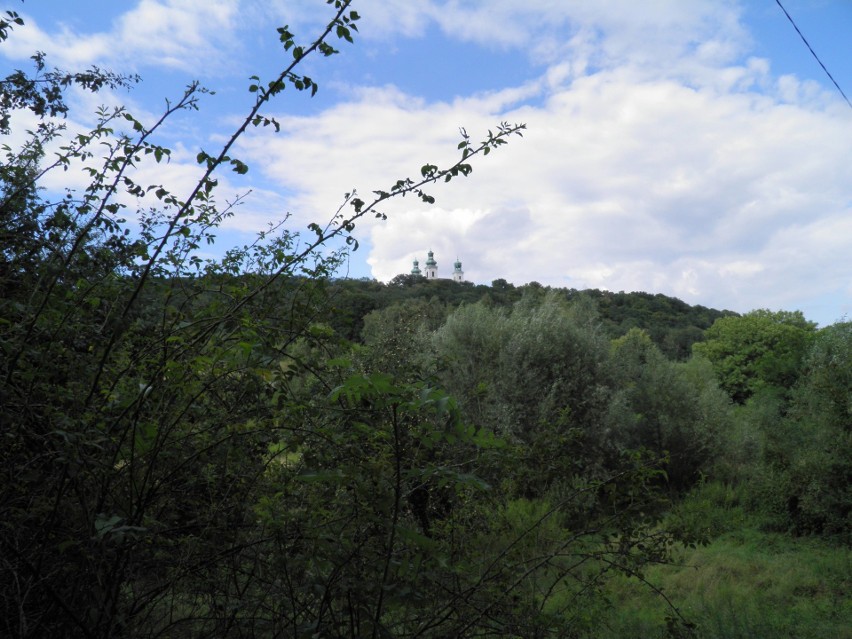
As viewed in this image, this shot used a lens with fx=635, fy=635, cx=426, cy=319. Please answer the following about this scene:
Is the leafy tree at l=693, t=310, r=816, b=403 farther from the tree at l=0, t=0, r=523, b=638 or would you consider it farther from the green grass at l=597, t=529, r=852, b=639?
the tree at l=0, t=0, r=523, b=638

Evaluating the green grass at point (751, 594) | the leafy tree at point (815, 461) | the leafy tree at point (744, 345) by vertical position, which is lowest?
the green grass at point (751, 594)

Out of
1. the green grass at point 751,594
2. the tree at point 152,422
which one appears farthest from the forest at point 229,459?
the green grass at point 751,594

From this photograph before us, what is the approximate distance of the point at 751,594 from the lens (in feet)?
29.6

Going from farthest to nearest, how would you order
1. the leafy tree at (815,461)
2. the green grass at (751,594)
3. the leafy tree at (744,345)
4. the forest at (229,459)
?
the leafy tree at (744,345) → the leafy tree at (815,461) → the green grass at (751,594) → the forest at (229,459)

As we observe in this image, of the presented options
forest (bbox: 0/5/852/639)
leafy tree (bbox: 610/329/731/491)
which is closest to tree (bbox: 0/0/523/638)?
forest (bbox: 0/5/852/639)

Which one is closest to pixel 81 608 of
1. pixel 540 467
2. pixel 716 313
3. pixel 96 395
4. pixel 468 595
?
pixel 96 395

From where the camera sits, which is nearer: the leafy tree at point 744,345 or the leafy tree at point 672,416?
the leafy tree at point 672,416

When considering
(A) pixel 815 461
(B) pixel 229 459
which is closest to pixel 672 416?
(A) pixel 815 461

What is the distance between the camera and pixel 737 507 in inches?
611

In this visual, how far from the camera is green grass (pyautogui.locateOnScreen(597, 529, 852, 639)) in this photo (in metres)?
6.96

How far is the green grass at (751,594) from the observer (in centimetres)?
696

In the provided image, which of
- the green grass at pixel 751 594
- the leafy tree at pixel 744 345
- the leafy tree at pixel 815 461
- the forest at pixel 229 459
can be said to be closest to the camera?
the forest at pixel 229 459

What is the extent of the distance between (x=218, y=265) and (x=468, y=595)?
1.79m

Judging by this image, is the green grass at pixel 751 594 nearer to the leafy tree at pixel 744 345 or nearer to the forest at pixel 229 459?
the forest at pixel 229 459
